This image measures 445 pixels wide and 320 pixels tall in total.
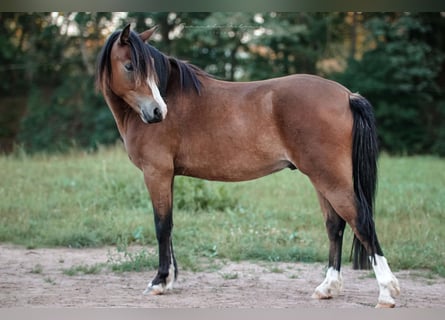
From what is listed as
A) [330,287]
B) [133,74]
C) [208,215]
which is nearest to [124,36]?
[133,74]

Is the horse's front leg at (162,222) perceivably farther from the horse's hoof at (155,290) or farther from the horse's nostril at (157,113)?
the horse's nostril at (157,113)

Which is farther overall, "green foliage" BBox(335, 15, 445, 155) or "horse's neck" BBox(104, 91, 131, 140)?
"green foliage" BBox(335, 15, 445, 155)

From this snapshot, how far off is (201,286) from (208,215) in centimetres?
211

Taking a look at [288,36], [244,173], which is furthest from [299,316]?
[288,36]

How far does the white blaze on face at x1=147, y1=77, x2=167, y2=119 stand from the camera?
399 cm

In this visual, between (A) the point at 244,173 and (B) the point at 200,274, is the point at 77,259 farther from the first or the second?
(A) the point at 244,173

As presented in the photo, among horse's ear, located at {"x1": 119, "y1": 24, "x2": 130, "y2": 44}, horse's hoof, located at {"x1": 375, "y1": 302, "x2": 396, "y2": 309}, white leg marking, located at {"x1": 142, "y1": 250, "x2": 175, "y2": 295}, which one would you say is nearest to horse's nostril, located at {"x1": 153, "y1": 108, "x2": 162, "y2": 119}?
horse's ear, located at {"x1": 119, "y1": 24, "x2": 130, "y2": 44}

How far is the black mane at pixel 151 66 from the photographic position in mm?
4051

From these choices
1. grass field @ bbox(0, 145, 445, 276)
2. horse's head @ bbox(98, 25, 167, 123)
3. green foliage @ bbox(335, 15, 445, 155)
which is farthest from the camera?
green foliage @ bbox(335, 15, 445, 155)

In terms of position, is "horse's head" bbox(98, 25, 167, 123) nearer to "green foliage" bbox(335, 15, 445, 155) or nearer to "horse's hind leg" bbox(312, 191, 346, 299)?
"horse's hind leg" bbox(312, 191, 346, 299)

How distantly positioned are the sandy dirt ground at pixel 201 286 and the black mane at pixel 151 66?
146cm

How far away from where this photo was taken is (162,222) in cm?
425

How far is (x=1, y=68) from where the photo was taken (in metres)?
14.2

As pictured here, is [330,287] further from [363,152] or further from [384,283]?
[363,152]
